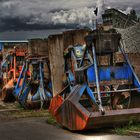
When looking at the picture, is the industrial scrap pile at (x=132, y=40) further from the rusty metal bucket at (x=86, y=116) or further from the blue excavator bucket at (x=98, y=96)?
the rusty metal bucket at (x=86, y=116)

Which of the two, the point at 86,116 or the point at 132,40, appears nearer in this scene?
the point at 86,116

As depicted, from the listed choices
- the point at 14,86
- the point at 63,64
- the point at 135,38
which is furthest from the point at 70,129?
the point at 14,86

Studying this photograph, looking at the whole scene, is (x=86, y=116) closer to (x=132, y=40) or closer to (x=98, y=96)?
(x=98, y=96)

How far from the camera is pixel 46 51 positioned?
14359 mm

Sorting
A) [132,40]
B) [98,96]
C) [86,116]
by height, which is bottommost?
[86,116]

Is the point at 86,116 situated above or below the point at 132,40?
below

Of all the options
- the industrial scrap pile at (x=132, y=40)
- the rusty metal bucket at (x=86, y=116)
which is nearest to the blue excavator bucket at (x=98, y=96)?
the rusty metal bucket at (x=86, y=116)

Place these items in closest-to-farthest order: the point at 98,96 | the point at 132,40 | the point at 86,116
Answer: the point at 86,116 → the point at 98,96 → the point at 132,40

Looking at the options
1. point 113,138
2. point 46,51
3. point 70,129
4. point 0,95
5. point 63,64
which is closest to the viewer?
point 113,138

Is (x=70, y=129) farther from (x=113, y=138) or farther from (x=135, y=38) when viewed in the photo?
(x=135, y=38)

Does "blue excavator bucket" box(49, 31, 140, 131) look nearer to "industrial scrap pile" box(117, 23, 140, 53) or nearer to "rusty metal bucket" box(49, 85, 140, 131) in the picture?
"rusty metal bucket" box(49, 85, 140, 131)

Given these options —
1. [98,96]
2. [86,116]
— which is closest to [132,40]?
[98,96]

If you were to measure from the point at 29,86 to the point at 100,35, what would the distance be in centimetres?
522

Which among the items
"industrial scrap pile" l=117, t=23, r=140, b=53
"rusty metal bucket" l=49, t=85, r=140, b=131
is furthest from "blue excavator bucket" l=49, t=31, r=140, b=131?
"industrial scrap pile" l=117, t=23, r=140, b=53
